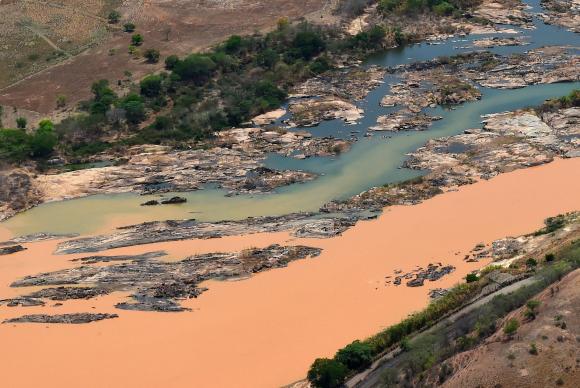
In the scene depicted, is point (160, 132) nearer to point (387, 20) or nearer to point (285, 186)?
point (285, 186)

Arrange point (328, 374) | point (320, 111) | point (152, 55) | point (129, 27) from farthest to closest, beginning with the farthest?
point (129, 27) → point (152, 55) → point (320, 111) → point (328, 374)

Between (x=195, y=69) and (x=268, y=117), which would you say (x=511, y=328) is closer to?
(x=268, y=117)

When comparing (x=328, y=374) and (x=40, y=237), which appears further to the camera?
(x=40, y=237)

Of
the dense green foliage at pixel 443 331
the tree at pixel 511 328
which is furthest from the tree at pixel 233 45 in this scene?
the tree at pixel 511 328

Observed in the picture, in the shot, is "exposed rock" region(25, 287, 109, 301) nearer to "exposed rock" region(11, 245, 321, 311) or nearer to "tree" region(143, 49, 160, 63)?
"exposed rock" region(11, 245, 321, 311)

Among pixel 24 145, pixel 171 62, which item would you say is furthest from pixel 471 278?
pixel 171 62

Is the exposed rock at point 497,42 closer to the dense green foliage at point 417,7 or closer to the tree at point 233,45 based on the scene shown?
the dense green foliage at point 417,7

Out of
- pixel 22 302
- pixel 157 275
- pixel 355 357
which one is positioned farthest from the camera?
pixel 157 275
